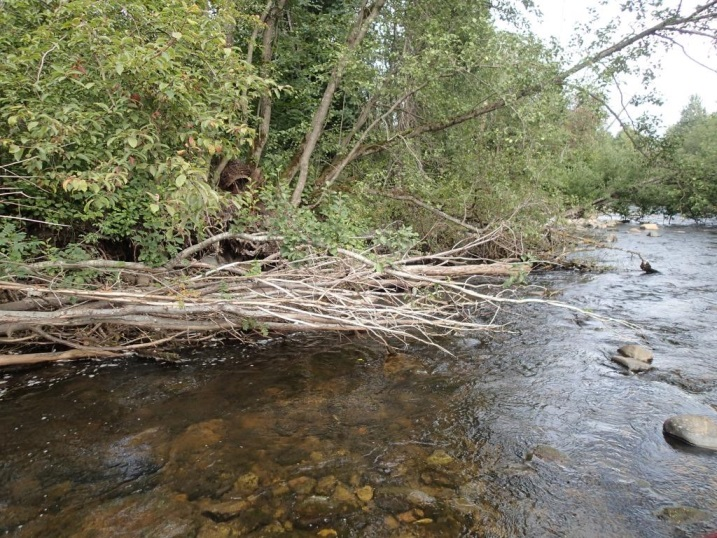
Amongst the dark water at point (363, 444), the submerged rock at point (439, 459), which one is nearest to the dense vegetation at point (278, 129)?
the dark water at point (363, 444)

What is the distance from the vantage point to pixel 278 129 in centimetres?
1199

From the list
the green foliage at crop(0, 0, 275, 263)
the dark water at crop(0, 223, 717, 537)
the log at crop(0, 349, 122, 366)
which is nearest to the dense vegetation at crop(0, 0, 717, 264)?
the green foliage at crop(0, 0, 275, 263)

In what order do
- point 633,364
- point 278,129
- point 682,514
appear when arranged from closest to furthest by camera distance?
point 682,514 < point 633,364 < point 278,129

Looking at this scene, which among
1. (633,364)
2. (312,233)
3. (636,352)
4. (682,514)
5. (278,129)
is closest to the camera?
(682,514)

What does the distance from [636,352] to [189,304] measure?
6154 millimetres

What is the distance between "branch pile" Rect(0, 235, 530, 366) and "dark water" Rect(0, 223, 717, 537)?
445 mm

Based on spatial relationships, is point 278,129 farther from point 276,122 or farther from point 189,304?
point 189,304

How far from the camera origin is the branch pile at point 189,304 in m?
5.14

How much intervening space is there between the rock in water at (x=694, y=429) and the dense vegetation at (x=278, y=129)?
3359mm

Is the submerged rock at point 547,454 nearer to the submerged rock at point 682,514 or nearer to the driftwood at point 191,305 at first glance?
the submerged rock at point 682,514

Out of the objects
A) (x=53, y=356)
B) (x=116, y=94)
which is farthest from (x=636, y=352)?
(x=53, y=356)

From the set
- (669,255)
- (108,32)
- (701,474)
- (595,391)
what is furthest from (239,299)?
(669,255)

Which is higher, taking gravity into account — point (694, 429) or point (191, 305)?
point (191, 305)

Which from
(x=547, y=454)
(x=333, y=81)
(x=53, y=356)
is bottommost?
(x=53, y=356)
